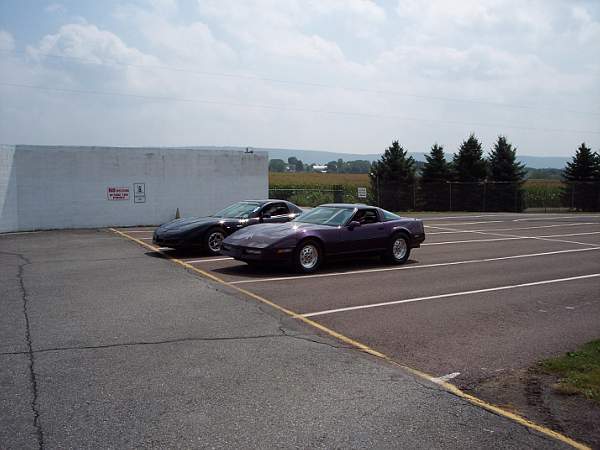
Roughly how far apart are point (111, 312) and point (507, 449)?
210 inches

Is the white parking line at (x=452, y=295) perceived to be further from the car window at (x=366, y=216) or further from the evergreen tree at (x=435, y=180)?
the evergreen tree at (x=435, y=180)

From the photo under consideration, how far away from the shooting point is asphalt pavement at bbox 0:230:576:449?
3877 millimetres

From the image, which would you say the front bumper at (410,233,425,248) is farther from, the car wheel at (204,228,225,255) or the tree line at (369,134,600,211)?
the tree line at (369,134,600,211)

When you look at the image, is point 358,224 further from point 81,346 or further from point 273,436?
point 273,436

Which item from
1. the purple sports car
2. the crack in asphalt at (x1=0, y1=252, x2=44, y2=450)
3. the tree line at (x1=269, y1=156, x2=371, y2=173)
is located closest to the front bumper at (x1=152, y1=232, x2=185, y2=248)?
the purple sports car

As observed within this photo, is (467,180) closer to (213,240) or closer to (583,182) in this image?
(583,182)

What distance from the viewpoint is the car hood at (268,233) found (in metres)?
11.0

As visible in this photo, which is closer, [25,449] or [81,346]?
[25,449]

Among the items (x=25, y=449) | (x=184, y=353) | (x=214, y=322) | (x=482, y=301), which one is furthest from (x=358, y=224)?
(x=25, y=449)

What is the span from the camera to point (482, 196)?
43312 millimetres

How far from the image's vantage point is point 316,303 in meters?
8.41

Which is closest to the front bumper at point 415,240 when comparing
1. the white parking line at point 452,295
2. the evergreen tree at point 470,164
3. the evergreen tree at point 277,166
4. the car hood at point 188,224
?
the white parking line at point 452,295

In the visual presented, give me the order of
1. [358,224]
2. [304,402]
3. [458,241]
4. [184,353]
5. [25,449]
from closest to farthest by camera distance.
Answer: [25,449] → [304,402] → [184,353] → [358,224] → [458,241]

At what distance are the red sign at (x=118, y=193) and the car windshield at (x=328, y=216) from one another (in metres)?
12.2
